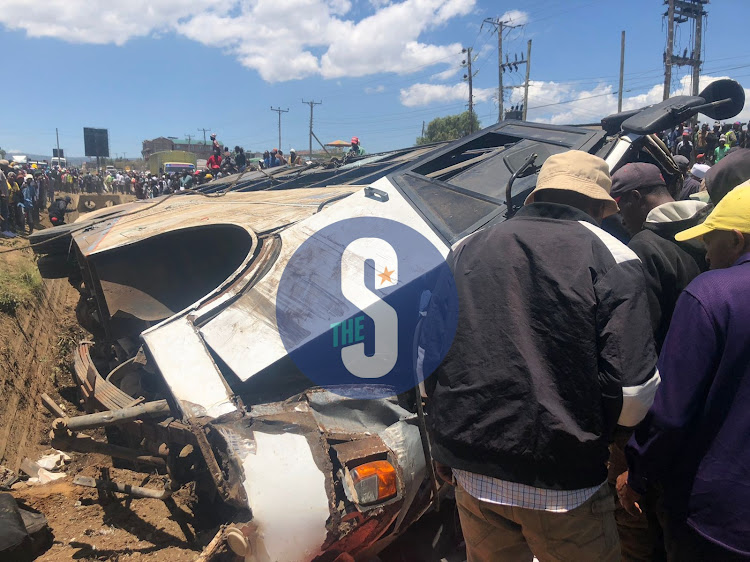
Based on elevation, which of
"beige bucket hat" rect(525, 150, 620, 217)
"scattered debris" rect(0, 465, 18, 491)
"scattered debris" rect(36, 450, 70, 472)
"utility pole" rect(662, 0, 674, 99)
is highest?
"utility pole" rect(662, 0, 674, 99)

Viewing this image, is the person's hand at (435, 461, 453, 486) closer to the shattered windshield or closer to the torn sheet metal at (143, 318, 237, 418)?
the torn sheet metal at (143, 318, 237, 418)

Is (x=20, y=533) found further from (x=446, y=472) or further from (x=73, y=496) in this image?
(x=446, y=472)

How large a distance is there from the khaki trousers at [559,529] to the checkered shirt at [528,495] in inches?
1.2

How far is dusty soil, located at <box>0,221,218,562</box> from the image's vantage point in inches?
115

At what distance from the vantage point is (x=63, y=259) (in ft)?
16.2

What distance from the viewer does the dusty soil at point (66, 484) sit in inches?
115

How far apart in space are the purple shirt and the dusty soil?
85.4 inches

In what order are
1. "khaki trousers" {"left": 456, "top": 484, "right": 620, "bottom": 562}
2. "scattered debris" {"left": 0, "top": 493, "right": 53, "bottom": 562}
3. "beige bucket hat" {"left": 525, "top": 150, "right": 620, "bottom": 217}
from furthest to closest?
1. "scattered debris" {"left": 0, "top": 493, "right": 53, "bottom": 562}
2. "beige bucket hat" {"left": 525, "top": 150, "right": 620, "bottom": 217}
3. "khaki trousers" {"left": 456, "top": 484, "right": 620, "bottom": 562}

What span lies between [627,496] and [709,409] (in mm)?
530

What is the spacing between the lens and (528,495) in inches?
59.2

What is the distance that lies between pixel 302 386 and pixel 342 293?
53cm

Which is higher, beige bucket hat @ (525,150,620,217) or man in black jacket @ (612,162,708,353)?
beige bucket hat @ (525,150,620,217)

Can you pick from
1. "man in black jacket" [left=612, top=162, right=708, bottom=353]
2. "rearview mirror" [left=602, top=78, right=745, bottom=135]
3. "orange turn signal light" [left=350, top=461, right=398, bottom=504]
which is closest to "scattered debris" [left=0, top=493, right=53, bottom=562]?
"orange turn signal light" [left=350, top=461, right=398, bottom=504]

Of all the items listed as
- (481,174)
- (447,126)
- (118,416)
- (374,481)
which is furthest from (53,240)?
(447,126)
